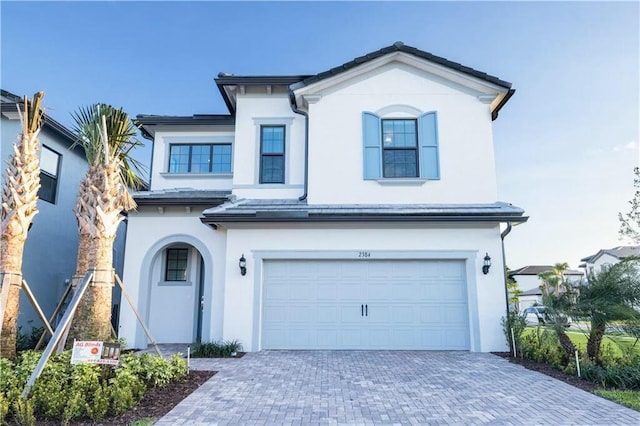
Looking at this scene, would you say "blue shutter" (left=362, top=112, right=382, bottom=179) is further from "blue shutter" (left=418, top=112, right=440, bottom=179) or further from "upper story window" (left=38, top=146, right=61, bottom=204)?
"upper story window" (left=38, top=146, right=61, bottom=204)

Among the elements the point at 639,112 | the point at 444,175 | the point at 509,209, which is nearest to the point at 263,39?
the point at 444,175

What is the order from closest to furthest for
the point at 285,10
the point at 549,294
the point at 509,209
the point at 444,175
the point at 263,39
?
the point at 549,294, the point at 509,209, the point at 444,175, the point at 285,10, the point at 263,39

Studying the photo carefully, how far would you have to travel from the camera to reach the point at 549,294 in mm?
8258

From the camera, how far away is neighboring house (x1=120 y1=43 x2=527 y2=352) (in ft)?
32.3

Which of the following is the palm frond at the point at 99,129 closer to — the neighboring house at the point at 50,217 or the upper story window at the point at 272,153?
the upper story window at the point at 272,153

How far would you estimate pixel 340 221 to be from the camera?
1000 cm

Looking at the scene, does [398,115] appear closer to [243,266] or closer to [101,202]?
[243,266]

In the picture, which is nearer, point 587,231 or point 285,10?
point 285,10

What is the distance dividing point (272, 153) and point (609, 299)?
9151 millimetres

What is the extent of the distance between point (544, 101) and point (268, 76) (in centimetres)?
1094

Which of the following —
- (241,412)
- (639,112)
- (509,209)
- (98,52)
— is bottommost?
(241,412)

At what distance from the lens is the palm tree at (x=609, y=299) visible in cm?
715

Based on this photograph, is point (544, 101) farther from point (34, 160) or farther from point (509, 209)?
point (34, 160)

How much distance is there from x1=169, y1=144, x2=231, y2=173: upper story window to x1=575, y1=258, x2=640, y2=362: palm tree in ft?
34.1
